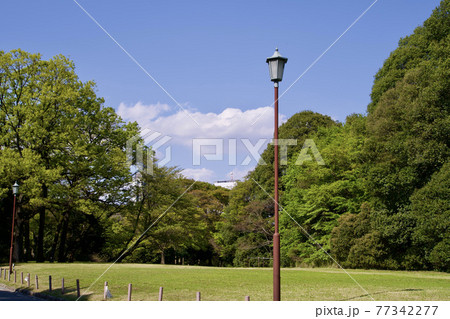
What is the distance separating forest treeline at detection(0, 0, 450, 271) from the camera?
26.2 m

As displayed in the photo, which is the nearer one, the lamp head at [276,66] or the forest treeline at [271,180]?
the lamp head at [276,66]

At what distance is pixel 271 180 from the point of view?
45281mm

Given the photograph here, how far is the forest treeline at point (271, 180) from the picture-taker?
85.9 ft

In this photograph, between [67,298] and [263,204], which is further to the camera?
[263,204]

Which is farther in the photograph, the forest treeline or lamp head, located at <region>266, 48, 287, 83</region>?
the forest treeline

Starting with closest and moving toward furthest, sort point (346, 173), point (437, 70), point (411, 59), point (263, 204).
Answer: point (437, 70)
point (411, 59)
point (346, 173)
point (263, 204)

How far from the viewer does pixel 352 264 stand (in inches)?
1289

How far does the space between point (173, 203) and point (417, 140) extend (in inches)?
908

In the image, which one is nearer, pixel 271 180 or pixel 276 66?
pixel 276 66

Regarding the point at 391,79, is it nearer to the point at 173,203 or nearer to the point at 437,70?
the point at 437,70

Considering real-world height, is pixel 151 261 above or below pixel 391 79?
below


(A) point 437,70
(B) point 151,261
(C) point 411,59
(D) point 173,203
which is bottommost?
(B) point 151,261
